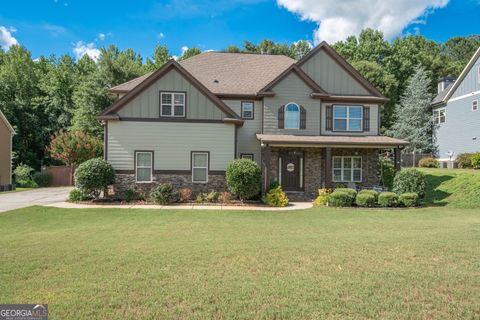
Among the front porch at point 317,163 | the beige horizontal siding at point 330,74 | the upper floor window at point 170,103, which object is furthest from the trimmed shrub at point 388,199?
the upper floor window at point 170,103

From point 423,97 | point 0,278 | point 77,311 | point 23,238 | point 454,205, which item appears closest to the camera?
point 77,311

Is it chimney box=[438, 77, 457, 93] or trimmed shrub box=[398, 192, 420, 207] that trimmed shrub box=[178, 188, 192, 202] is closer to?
trimmed shrub box=[398, 192, 420, 207]

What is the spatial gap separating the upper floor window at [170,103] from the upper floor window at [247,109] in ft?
13.2

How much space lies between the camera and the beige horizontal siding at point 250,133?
763 inches

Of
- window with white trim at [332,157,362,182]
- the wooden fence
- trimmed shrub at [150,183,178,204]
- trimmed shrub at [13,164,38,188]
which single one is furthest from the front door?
trimmed shrub at [13,164,38,188]

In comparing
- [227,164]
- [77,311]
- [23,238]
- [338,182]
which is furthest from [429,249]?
[338,182]

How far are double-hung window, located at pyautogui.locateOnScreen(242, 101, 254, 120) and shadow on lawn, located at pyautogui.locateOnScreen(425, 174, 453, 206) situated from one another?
1042cm

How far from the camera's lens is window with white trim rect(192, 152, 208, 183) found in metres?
17.1

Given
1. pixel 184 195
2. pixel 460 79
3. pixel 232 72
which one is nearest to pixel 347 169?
pixel 232 72

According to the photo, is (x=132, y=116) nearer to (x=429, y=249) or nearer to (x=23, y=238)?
(x=23, y=238)

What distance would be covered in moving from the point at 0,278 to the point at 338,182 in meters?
17.1

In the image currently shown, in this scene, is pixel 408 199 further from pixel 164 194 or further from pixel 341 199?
pixel 164 194

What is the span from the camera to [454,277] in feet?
16.4

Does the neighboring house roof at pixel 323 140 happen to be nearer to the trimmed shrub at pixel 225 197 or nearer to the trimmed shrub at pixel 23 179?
the trimmed shrub at pixel 225 197
